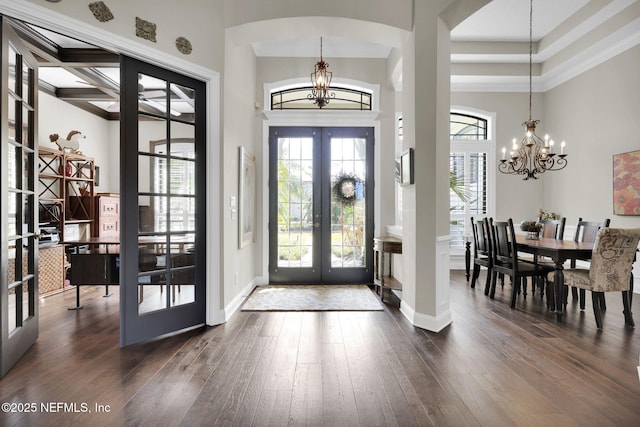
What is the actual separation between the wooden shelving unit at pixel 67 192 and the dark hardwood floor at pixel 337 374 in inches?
85.5

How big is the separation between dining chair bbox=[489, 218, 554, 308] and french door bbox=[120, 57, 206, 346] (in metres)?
3.58

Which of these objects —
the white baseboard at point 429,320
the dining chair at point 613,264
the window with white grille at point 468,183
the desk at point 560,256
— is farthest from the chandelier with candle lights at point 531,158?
the white baseboard at point 429,320

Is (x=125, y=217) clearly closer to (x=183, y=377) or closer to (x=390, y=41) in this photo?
(x=183, y=377)

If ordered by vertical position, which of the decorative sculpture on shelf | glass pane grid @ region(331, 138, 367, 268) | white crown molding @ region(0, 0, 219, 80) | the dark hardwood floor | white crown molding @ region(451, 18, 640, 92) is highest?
white crown molding @ region(451, 18, 640, 92)

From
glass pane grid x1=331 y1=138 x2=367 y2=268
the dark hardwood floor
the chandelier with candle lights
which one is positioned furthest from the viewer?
glass pane grid x1=331 y1=138 x2=367 y2=268

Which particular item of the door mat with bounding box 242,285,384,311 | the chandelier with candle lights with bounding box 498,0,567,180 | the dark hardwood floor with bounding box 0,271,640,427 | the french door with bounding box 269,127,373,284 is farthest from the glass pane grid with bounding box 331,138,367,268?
the chandelier with candle lights with bounding box 498,0,567,180

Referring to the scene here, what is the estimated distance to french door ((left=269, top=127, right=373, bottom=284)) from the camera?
213 inches

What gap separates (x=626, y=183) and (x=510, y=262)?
2389 mm

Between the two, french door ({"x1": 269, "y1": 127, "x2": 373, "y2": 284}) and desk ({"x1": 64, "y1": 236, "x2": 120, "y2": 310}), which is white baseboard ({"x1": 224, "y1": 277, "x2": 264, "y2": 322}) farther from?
desk ({"x1": 64, "y1": 236, "x2": 120, "y2": 310})

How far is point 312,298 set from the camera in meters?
4.50

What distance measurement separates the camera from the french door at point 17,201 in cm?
236

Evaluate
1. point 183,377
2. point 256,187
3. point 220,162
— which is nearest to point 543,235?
point 256,187

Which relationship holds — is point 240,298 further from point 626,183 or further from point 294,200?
point 626,183

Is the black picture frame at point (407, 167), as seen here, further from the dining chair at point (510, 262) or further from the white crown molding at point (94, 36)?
the white crown molding at point (94, 36)
